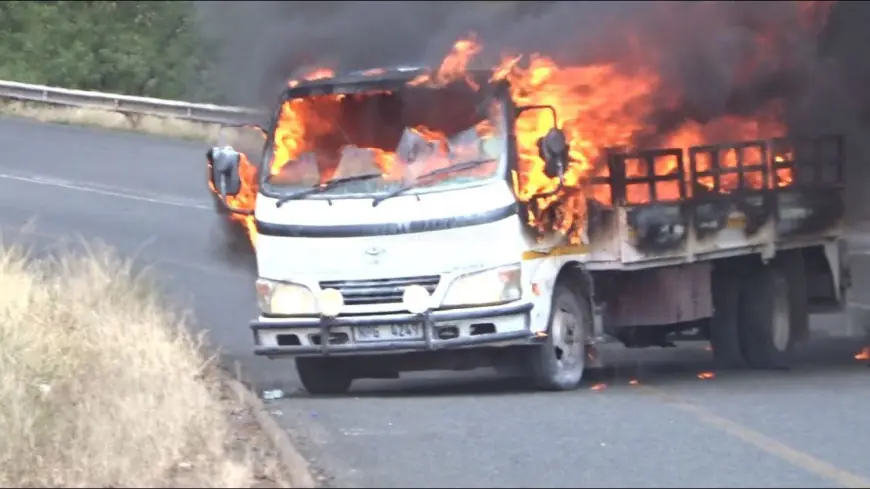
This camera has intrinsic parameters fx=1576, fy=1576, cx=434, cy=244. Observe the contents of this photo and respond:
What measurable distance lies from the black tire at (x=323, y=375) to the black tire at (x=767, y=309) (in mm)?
3934

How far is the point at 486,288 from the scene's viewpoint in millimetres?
10727

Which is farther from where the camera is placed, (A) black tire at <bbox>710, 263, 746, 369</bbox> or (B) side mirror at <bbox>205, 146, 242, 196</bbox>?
(A) black tire at <bbox>710, 263, 746, 369</bbox>

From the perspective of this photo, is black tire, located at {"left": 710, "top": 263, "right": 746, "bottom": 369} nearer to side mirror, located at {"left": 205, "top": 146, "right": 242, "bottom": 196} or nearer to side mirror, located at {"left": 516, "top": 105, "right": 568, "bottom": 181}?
side mirror, located at {"left": 516, "top": 105, "right": 568, "bottom": 181}

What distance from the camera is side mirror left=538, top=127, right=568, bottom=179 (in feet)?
35.4

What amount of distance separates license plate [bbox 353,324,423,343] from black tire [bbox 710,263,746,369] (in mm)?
3914

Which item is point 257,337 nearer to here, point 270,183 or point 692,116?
point 270,183

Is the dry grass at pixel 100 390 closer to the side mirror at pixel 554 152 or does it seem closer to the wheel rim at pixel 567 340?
the wheel rim at pixel 567 340

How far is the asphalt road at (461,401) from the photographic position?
7.77m

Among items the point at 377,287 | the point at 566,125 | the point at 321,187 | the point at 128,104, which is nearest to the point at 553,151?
the point at 566,125

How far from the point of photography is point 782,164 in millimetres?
13234

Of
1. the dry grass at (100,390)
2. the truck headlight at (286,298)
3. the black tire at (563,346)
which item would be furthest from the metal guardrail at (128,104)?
the black tire at (563,346)

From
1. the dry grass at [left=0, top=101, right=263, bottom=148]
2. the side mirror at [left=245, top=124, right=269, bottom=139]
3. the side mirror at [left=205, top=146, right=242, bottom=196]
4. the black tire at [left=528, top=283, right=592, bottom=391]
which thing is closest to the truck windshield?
the side mirror at [left=245, top=124, right=269, bottom=139]

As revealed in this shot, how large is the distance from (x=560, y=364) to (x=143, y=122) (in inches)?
201

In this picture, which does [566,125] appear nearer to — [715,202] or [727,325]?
[715,202]
